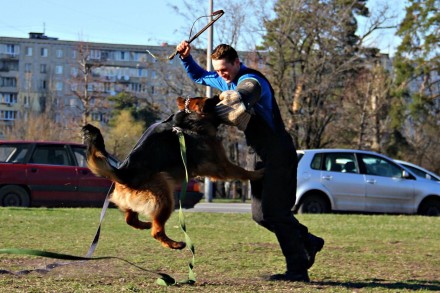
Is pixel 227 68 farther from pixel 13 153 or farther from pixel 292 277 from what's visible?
pixel 13 153

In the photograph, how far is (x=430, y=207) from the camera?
16.4 meters

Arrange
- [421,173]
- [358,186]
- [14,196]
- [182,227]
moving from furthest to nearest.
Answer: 1. [421,173]
2. [358,186]
3. [14,196]
4. [182,227]

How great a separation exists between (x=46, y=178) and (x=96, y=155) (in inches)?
401

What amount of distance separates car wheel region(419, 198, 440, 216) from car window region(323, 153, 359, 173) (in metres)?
1.86

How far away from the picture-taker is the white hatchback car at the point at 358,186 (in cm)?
1593

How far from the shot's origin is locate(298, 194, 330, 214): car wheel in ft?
52.4

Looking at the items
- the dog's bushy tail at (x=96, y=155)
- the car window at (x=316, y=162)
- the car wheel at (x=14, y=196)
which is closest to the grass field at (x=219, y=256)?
the dog's bushy tail at (x=96, y=155)

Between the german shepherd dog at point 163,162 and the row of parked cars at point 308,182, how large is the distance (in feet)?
31.7

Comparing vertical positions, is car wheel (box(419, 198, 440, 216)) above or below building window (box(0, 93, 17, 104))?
below

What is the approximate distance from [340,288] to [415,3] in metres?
40.0

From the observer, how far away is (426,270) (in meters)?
7.45

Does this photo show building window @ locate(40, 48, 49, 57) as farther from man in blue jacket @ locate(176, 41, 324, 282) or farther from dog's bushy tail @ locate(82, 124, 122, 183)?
dog's bushy tail @ locate(82, 124, 122, 183)

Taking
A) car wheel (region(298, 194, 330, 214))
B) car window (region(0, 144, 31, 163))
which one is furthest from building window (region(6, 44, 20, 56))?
car wheel (region(298, 194, 330, 214))

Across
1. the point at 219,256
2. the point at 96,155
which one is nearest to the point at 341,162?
the point at 219,256
